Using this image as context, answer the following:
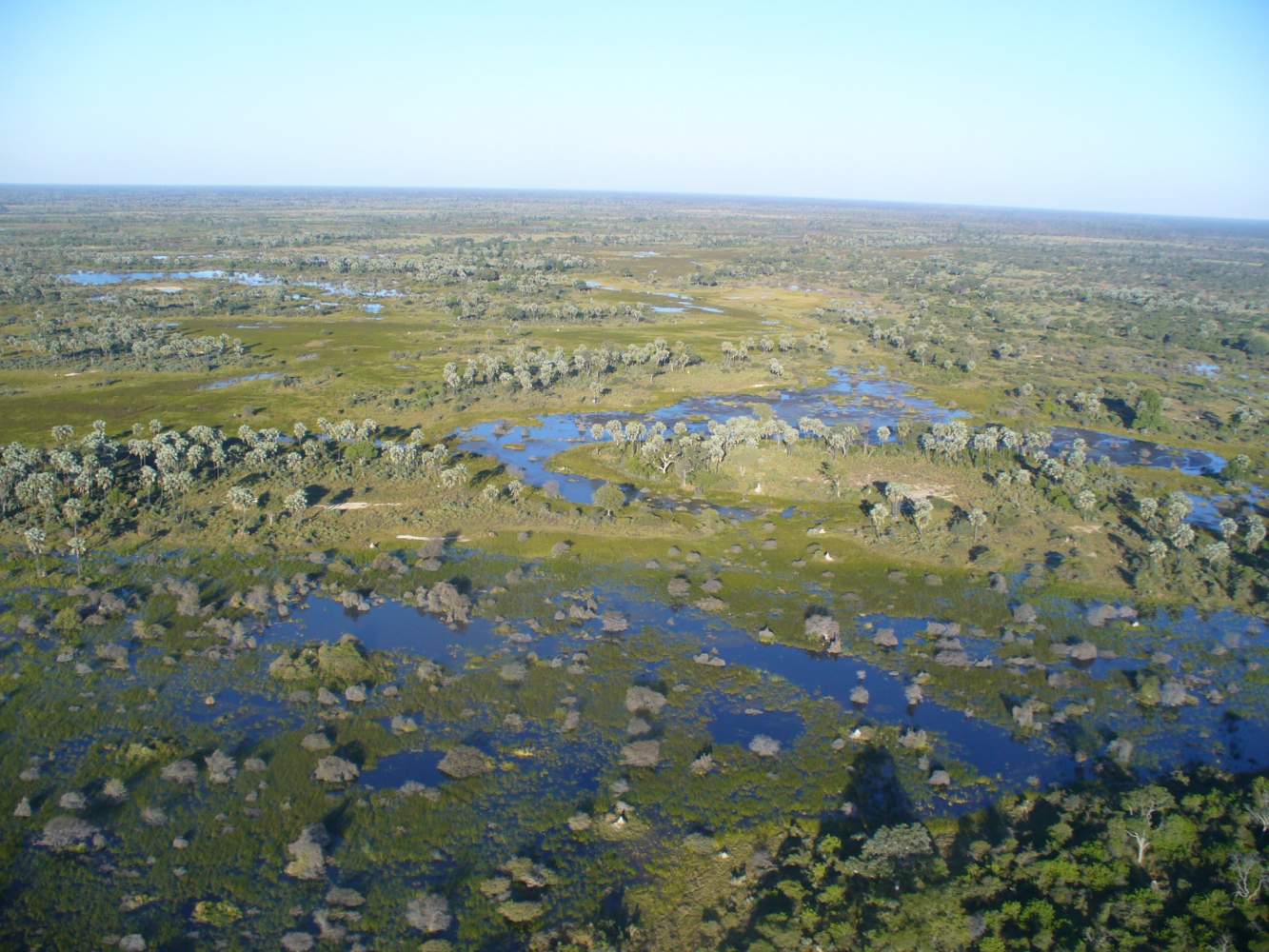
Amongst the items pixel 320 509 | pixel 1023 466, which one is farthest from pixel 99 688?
pixel 1023 466

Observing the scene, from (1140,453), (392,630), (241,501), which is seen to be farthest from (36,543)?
(1140,453)

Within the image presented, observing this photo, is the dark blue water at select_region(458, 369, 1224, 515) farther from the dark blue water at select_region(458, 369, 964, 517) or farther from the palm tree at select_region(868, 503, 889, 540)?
the palm tree at select_region(868, 503, 889, 540)

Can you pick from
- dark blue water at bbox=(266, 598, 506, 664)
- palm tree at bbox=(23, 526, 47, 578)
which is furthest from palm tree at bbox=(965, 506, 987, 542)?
palm tree at bbox=(23, 526, 47, 578)

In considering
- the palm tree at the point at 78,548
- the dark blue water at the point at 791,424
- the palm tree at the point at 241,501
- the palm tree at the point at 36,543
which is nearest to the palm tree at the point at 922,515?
the dark blue water at the point at 791,424

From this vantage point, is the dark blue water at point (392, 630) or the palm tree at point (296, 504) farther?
the palm tree at point (296, 504)

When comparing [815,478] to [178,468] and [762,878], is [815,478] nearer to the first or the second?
[762,878]

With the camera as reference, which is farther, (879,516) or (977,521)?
(879,516)

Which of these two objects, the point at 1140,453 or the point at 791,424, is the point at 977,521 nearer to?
the point at 791,424

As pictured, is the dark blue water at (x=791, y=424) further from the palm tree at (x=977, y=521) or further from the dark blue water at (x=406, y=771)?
the dark blue water at (x=406, y=771)
